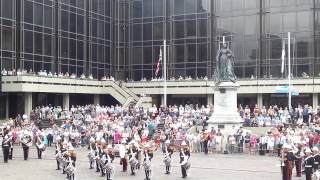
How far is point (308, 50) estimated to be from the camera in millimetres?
65312

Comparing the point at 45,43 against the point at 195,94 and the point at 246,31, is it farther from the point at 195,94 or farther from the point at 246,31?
the point at 246,31

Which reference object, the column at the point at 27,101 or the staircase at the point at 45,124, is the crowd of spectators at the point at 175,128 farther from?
the column at the point at 27,101

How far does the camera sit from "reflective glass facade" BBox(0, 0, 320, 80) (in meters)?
60.5

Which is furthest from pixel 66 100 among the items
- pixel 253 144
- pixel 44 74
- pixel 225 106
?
pixel 253 144

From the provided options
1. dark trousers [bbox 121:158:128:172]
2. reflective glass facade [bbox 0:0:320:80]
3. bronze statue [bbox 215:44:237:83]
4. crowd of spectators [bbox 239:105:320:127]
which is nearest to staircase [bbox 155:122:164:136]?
bronze statue [bbox 215:44:237:83]

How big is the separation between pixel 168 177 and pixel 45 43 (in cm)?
3915

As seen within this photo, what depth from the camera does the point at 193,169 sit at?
2883 cm

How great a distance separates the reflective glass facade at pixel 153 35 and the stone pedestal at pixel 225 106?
25.4m

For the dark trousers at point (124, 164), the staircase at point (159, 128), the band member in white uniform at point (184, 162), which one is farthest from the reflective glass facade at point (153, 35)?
the band member in white uniform at point (184, 162)

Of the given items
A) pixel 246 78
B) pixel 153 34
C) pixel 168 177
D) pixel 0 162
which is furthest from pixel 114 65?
pixel 168 177

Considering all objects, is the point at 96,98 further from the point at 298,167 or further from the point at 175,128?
the point at 298,167

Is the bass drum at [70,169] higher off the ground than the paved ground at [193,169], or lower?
higher

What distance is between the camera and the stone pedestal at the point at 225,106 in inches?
1577

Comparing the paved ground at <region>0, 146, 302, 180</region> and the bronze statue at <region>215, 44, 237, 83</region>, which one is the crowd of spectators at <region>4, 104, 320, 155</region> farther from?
the bronze statue at <region>215, 44, 237, 83</region>
